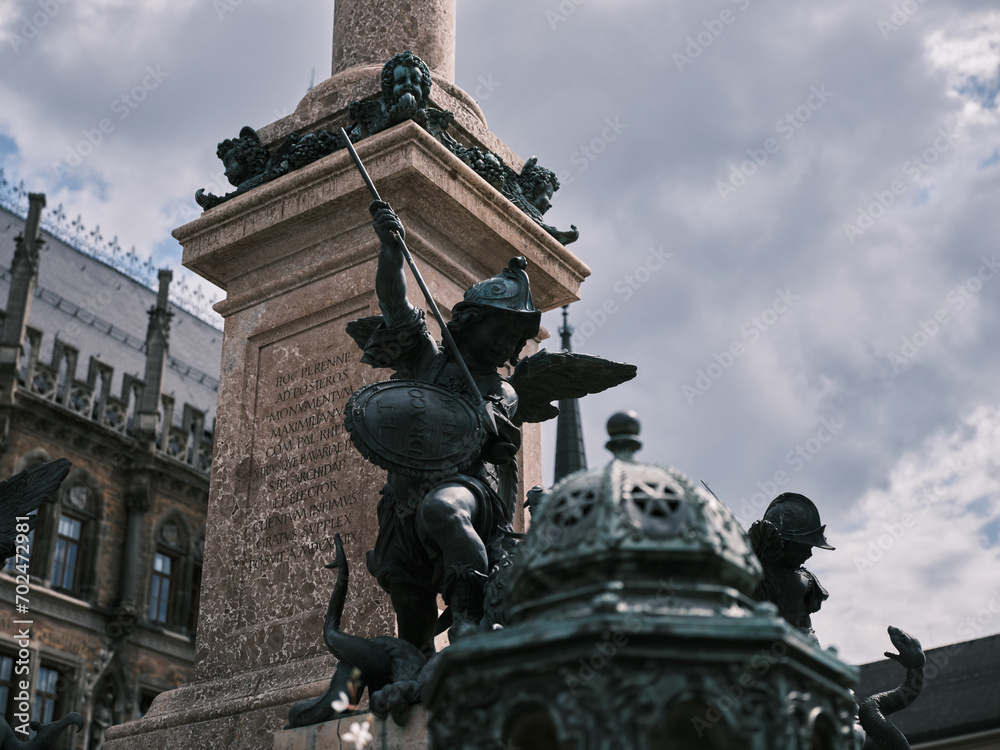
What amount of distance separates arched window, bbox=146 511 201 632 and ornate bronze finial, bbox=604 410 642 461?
3504 cm

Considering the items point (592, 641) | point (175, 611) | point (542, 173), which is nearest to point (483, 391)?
point (542, 173)

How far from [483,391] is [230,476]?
203cm

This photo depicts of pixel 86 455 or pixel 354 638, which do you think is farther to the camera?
pixel 86 455

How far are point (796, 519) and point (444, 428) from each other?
187cm

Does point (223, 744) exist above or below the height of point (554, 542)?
above

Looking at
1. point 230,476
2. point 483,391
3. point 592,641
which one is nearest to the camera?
point 592,641

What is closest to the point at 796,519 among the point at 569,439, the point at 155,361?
the point at 155,361

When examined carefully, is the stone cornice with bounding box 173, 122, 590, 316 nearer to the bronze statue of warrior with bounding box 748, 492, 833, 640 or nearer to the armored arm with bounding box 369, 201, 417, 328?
the armored arm with bounding box 369, 201, 417, 328

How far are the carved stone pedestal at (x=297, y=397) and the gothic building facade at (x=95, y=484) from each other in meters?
25.6

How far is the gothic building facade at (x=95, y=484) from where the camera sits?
3166 centimetres

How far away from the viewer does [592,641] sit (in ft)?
5.82

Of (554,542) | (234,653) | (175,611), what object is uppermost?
(175,611)

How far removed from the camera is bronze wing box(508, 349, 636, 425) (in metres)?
5.32

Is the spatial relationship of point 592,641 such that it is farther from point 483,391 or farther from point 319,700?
point 483,391
